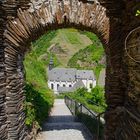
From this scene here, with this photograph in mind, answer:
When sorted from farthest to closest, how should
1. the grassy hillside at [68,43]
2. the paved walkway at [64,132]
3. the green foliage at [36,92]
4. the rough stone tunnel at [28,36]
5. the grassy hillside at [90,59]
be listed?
the grassy hillside at [68,43] → the grassy hillside at [90,59] → the paved walkway at [64,132] → the green foliage at [36,92] → the rough stone tunnel at [28,36]

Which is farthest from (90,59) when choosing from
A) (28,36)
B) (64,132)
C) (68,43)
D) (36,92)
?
(28,36)

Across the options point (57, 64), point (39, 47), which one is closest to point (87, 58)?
point (57, 64)

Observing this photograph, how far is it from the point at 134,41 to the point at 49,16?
15.6ft

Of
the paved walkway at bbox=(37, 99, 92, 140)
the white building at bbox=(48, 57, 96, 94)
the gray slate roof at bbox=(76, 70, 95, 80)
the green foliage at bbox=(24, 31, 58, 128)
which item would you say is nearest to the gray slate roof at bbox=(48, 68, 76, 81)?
the white building at bbox=(48, 57, 96, 94)

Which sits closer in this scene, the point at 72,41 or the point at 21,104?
the point at 21,104

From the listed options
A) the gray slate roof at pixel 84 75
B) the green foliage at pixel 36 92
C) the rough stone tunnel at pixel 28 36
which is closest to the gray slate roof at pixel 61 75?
the gray slate roof at pixel 84 75

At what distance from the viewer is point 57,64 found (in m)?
81.5

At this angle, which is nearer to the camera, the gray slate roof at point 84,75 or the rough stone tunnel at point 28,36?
the rough stone tunnel at point 28,36

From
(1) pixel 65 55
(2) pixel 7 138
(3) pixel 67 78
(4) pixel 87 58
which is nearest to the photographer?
(2) pixel 7 138

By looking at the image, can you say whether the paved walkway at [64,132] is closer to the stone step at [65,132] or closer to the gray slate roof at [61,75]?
the stone step at [65,132]

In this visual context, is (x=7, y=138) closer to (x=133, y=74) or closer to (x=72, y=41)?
(x=133, y=74)

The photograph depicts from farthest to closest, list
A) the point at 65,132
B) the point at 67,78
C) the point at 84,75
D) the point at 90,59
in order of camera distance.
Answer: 1. the point at 90,59
2. the point at 84,75
3. the point at 67,78
4. the point at 65,132

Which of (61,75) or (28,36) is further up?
(28,36)

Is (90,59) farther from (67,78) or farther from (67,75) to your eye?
(67,78)
